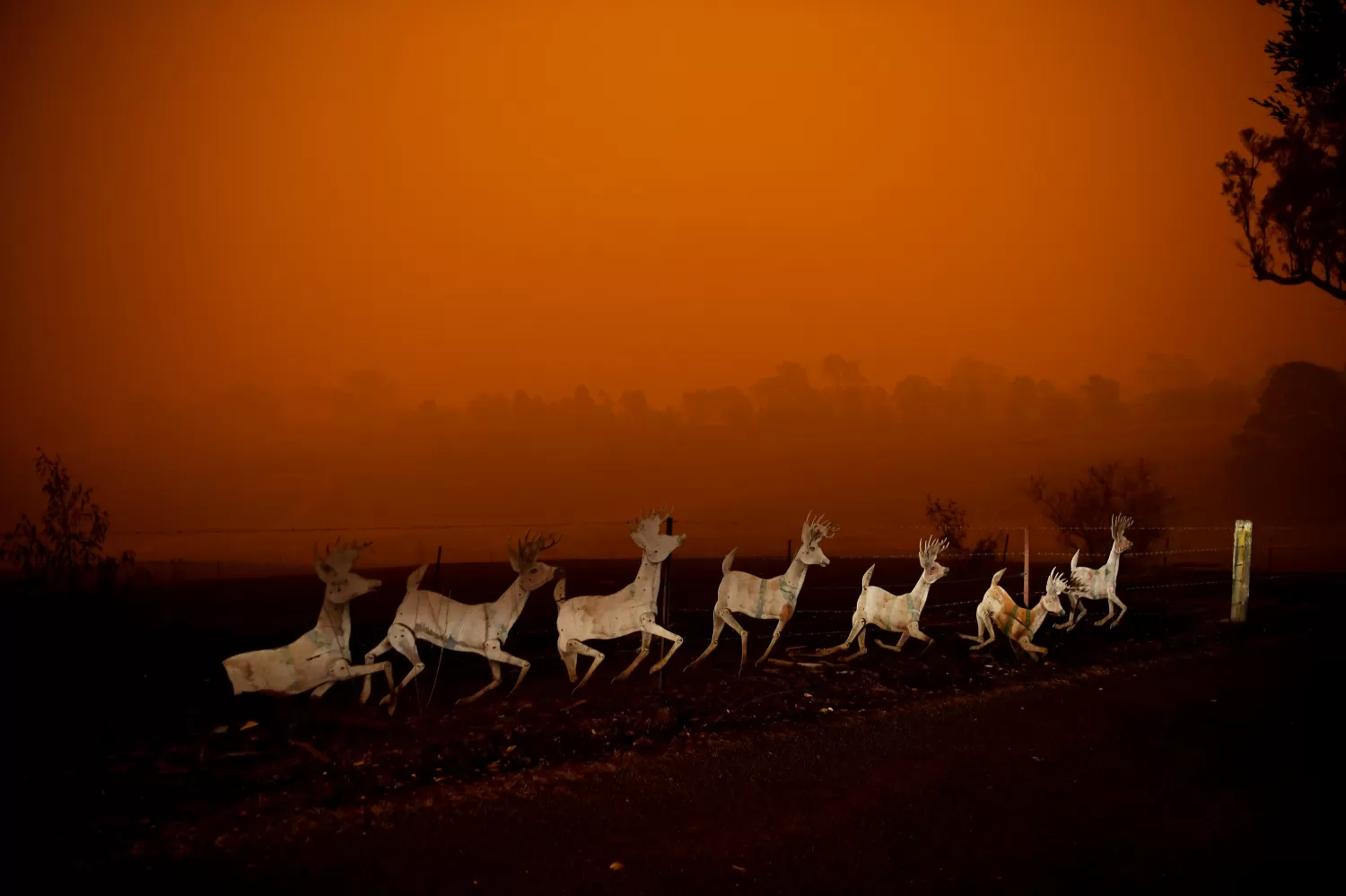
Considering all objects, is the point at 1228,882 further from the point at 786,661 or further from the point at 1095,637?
the point at 1095,637

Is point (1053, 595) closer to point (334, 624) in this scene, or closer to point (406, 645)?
point (406, 645)

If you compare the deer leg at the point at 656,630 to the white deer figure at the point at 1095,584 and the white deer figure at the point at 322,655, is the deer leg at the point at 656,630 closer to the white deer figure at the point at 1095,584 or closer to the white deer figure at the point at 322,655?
the white deer figure at the point at 322,655

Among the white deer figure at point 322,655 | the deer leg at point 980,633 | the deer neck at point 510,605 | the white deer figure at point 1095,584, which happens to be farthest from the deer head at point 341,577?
the white deer figure at point 1095,584

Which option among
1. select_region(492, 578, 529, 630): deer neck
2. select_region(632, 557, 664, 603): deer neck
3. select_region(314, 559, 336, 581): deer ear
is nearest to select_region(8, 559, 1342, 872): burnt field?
select_region(492, 578, 529, 630): deer neck

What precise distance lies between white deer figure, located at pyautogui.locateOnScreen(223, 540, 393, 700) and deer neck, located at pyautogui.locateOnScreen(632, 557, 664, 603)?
262 centimetres

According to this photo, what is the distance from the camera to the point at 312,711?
798 centimetres

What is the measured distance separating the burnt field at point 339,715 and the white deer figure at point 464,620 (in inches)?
17.5

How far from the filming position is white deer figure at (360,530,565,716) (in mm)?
8492

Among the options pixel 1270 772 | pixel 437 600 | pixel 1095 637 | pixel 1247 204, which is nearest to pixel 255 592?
pixel 437 600

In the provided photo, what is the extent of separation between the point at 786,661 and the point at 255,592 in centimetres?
1568

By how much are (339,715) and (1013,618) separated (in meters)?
8.18

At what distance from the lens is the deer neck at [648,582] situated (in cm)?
931

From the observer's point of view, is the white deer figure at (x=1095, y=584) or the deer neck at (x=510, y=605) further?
the white deer figure at (x=1095, y=584)

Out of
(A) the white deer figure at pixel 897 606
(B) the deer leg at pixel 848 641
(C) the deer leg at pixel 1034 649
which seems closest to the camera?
(A) the white deer figure at pixel 897 606
